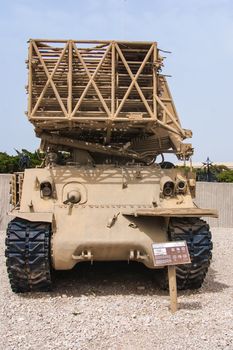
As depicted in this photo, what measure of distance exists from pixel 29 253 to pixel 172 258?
1.75m

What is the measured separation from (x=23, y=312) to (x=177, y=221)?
7.30ft

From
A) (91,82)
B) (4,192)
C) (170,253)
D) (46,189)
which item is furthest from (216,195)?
(170,253)

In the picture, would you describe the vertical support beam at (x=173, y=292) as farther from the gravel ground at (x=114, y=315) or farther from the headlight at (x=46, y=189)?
the headlight at (x=46, y=189)

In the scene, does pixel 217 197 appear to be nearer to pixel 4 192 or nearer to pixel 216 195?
pixel 216 195

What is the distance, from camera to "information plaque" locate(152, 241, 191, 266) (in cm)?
613

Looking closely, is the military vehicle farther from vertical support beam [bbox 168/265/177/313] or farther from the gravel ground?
vertical support beam [bbox 168/265/177/313]

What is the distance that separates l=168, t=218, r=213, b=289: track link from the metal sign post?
0.55m

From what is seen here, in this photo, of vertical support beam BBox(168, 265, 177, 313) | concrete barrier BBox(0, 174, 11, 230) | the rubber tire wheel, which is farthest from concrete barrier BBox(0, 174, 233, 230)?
vertical support beam BBox(168, 265, 177, 313)

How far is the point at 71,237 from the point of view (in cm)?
672

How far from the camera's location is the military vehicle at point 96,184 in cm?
673

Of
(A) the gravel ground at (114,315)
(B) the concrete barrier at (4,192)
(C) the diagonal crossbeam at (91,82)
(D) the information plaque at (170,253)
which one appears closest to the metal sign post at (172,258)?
(D) the information plaque at (170,253)

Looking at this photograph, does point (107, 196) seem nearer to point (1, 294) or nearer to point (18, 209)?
point (18, 209)

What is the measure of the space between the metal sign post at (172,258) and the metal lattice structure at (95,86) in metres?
1.85

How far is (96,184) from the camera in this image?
732 cm
